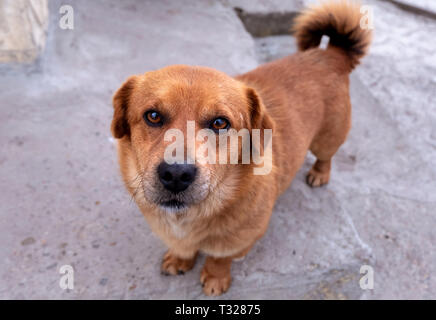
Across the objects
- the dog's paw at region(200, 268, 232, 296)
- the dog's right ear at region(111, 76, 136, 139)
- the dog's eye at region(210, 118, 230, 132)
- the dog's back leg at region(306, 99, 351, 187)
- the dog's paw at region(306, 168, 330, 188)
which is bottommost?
the dog's paw at region(200, 268, 232, 296)

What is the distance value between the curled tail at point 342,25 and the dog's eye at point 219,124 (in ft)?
4.97

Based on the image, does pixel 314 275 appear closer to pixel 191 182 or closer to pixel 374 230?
pixel 374 230

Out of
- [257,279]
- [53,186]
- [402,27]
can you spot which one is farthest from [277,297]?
[402,27]

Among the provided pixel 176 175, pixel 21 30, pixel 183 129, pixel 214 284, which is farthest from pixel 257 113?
pixel 21 30

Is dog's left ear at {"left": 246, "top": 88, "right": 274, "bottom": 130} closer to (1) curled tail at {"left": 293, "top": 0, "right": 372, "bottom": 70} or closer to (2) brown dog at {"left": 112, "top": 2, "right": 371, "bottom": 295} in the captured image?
(2) brown dog at {"left": 112, "top": 2, "right": 371, "bottom": 295}

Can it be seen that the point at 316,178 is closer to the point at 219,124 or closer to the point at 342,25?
the point at 342,25

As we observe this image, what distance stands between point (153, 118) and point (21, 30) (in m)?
2.48

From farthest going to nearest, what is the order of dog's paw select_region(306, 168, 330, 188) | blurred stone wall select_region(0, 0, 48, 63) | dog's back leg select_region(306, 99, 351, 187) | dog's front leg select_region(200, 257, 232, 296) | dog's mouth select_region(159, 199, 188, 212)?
1. blurred stone wall select_region(0, 0, 48, 63)
2. dog's paw select_region(306, 168, 330, 188)
3. dog's back leg select_region(306, 99, 351, 187)
4. dog's front leg select_region(200, 257, 232, 296)
5. dog's mouth select_region(159, 199, 188, 212)

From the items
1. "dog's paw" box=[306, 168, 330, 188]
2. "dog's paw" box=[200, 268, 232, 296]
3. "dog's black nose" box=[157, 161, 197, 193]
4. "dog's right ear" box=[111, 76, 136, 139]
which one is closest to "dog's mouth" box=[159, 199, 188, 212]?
"dog's black nose" box=[157, 161, 197, 193]

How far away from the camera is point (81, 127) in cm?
332

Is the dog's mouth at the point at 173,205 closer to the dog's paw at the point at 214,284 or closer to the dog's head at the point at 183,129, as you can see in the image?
the dog's head at the point at 183,129

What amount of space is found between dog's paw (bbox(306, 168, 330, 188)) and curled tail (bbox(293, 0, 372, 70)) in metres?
0.98

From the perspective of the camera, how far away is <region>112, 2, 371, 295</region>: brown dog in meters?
1.83

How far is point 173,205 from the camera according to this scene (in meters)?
1.82
